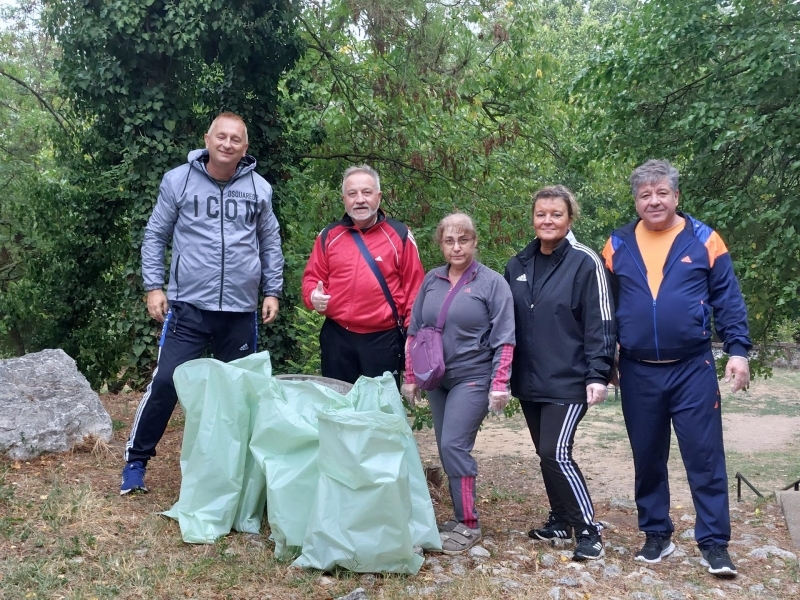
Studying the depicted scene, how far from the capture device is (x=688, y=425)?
367 cm

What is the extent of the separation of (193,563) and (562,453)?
1.68 metres

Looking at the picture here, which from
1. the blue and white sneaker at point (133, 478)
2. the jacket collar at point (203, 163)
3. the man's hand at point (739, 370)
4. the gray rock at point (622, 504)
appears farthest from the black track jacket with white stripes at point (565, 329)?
the gray rock at point (622, 504)

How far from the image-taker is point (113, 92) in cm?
645

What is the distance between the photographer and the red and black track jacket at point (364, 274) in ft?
13.3

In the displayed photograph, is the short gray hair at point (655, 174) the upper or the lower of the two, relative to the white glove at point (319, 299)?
upper

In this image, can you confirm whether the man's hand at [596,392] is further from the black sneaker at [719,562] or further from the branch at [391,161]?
the branch at [391,161]

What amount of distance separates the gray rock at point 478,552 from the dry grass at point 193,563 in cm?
4

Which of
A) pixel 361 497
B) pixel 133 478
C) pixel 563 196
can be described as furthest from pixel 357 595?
pixel 563 196

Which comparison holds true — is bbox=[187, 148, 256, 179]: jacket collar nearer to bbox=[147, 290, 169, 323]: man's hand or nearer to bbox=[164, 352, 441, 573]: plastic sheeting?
bbox=[147, 290, 169, 323]: man's hand

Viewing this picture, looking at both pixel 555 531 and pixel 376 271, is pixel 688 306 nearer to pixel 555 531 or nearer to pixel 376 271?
pixel 555 531

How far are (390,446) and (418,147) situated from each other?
5.13 meters

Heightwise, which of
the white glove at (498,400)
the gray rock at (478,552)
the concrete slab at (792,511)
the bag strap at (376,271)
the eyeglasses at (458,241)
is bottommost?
the concrete slab at (792,511)

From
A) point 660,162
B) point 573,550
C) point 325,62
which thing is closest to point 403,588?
point 573,550

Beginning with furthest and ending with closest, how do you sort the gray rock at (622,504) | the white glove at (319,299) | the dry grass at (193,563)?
1. the gray rock at (622,504)
2. the white glove at (319,299)
3. the dry grass at (193,563)
